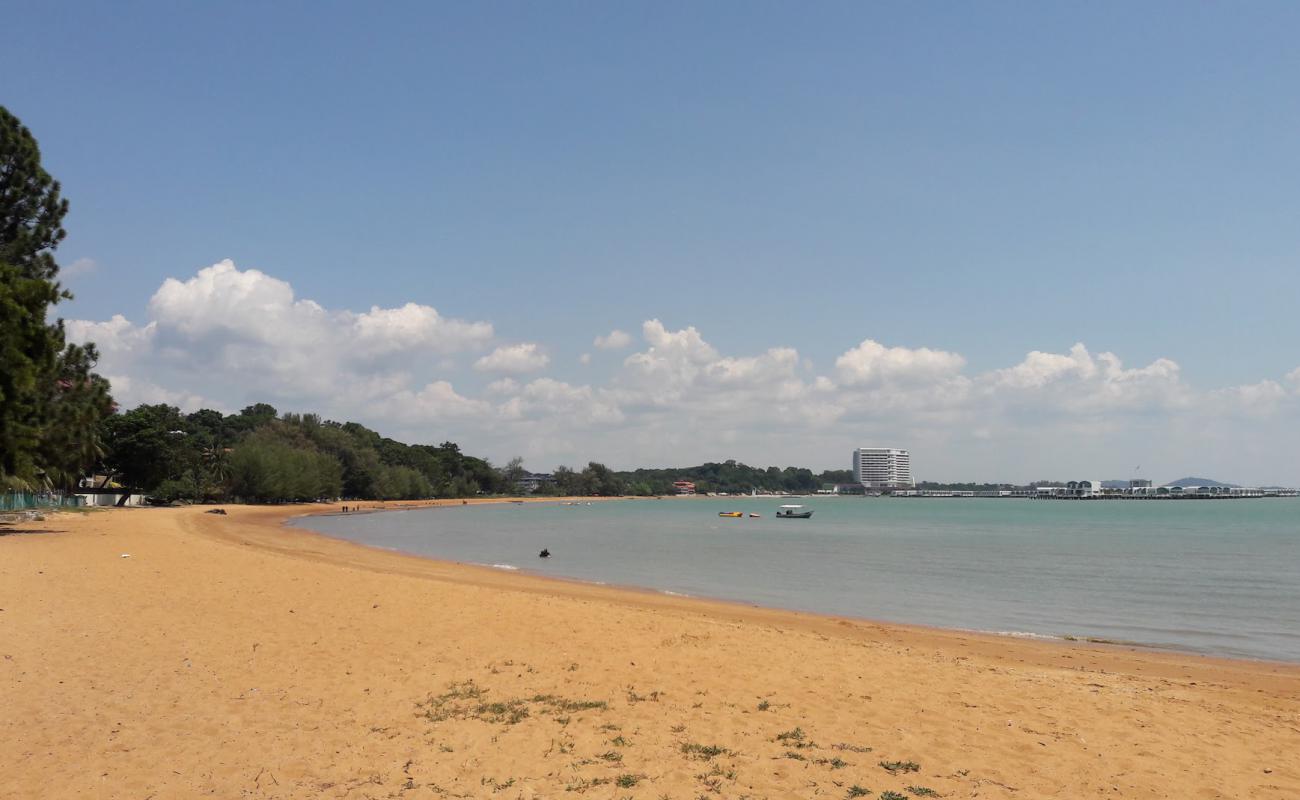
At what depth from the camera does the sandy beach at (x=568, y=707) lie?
757cm

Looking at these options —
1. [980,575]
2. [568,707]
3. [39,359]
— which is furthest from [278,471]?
[568,707]

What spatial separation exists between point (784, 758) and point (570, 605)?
12231mm

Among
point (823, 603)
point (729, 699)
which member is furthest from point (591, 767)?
point (823, 603)

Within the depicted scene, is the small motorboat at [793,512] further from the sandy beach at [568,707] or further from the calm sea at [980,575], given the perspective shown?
the sandy beach at [568,707]

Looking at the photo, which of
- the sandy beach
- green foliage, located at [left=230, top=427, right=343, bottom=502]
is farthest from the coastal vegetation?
the sandy beach

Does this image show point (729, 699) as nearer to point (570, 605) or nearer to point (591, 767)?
point (591, 767)

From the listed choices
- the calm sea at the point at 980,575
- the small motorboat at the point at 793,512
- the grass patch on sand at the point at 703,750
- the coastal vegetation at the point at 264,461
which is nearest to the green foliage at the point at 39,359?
the calm sea at the point at 980,575

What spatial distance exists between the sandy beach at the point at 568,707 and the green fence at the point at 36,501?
45.6 meters

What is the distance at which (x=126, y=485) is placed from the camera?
83.3m

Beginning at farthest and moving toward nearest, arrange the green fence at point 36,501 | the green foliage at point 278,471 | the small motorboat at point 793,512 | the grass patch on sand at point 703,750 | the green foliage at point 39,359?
the small motorboat at point 793,512 → the green foliage at point 278,471 → the green fence at point 36,501 → the green foliage at point 39,359 → the grass patch on sand at point 703,750

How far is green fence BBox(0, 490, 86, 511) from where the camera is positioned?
54.1 metres

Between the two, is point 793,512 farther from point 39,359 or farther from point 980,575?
point 39,359

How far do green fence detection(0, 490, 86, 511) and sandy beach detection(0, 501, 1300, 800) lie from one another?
45.6 metres

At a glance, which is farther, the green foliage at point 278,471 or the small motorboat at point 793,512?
the small motorboat at point 793,512
